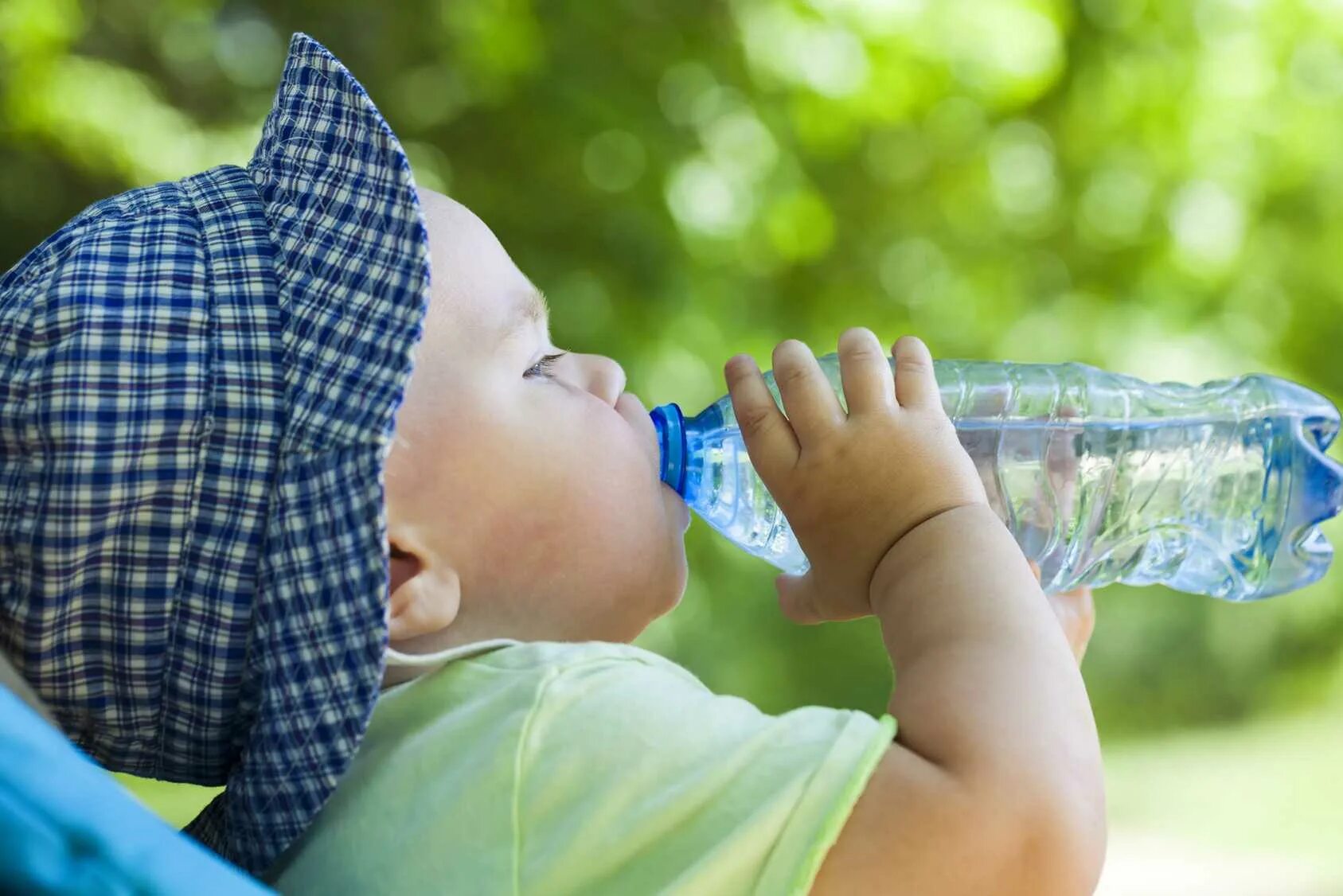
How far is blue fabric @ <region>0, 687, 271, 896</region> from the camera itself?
1.59 feet

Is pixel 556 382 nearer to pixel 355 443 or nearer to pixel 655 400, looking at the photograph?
pixel 355 443

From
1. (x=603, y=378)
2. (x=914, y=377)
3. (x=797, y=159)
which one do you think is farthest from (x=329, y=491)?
(x=797, y=159)

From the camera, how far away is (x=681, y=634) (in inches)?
96.8

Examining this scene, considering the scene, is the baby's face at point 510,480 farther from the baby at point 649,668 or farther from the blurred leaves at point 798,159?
the blurred leaves at point 798,159

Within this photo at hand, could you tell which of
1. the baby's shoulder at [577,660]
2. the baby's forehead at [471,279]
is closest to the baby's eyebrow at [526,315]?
the baby's forehead at [471,279]

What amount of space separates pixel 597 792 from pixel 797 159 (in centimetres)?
184

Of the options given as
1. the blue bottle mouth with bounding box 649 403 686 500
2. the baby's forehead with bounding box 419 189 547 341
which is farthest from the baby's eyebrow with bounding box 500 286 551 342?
the blue bottle mouth with bounding box 649 403 686 500

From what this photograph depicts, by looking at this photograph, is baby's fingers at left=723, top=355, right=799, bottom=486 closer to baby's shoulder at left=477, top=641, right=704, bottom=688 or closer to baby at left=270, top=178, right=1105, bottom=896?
baby at left=270, top=178, right=1105, bottom=896

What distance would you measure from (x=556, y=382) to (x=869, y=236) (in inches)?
63.2

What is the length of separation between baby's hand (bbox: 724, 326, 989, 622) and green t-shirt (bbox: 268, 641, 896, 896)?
0.56 feet

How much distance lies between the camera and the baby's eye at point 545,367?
1.01m

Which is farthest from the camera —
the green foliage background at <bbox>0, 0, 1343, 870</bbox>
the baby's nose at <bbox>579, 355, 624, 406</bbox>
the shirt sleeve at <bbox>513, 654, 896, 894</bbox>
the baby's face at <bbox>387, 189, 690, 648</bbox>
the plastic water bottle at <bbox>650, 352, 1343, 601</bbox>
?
the green foliage background at <bbox>0, 0, 1343, 870</bbox>

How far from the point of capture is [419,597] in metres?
0.91

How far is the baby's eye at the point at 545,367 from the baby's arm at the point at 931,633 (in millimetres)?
140
